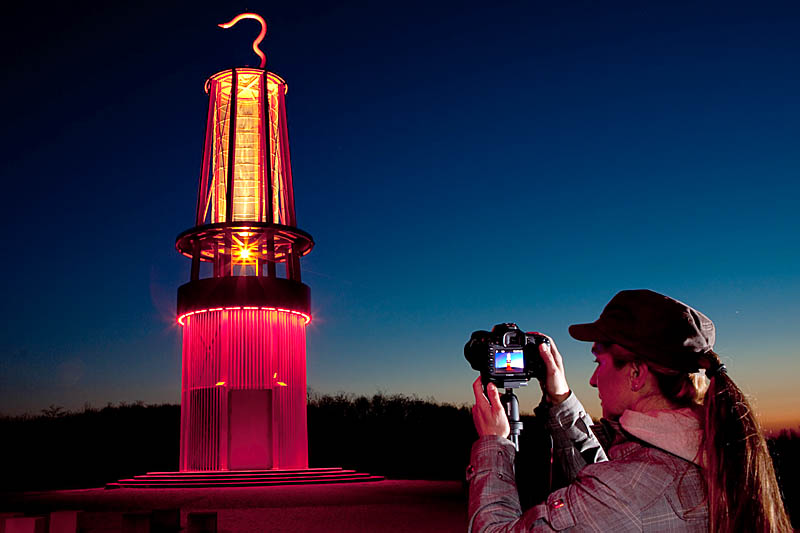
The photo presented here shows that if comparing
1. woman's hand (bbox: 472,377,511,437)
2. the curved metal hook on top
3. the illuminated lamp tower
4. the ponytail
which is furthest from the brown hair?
the curved metal hook on top

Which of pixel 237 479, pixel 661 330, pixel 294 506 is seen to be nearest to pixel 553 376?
pixel 661 330

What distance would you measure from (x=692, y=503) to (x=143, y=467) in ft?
120

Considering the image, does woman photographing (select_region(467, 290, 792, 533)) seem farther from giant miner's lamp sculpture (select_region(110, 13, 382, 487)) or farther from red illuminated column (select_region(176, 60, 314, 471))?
red illuminated column (select_region(176, 60, 314, 471))

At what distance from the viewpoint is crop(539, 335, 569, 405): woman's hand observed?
2371 millimetres

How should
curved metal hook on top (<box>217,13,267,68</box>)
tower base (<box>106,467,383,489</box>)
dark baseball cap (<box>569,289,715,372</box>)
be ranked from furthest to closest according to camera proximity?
1. curved metal hook on top (<box>217,13,267,68</box>)
2. tower base (<box>106,467,383,489</box>)
3. dark baseball cap (<box>569,289,715,372</box>)

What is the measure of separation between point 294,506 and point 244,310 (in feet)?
23.5

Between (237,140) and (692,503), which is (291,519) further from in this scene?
(237,140)

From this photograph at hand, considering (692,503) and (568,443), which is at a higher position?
(568,443)

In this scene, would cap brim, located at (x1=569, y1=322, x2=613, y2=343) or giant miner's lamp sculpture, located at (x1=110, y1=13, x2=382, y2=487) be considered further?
giant miner's lamp sculpture, located at (x1=110, y1=13, x2=382, y2=487)

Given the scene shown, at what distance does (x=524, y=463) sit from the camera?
90.4 inches

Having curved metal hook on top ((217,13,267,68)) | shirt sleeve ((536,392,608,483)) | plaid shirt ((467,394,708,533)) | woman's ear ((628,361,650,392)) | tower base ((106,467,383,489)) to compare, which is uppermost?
curved metal hook on top ((217,13,267,68))

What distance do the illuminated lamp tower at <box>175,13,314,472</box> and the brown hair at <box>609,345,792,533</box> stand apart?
17460mm

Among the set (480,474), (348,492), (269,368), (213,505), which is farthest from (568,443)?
(269,368)

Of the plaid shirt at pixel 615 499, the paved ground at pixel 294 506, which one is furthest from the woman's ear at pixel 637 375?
the paved ground at pixel 294 506
